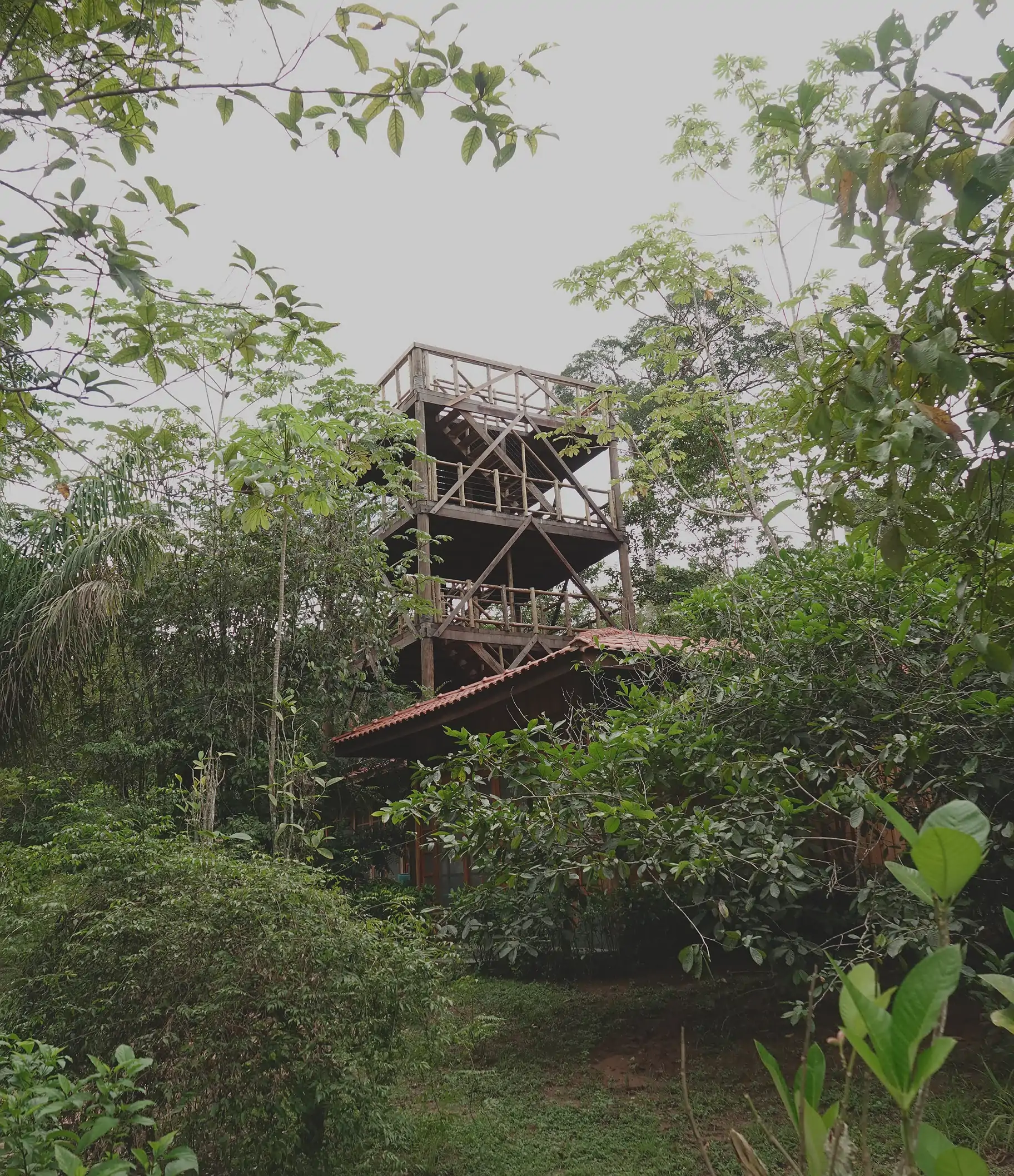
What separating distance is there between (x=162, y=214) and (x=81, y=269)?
0.87ft

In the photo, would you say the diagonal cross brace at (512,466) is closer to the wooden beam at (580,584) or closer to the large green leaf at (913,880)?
the wooden beam at (580,584)

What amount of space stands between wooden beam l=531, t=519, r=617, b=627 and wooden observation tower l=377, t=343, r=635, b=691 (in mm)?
30

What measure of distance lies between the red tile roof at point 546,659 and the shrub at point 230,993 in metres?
3.10

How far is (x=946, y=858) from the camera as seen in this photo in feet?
1.76

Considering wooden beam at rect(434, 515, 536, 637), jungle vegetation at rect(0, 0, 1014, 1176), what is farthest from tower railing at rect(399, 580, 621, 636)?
jungle vegetation at rect(0, 0, 1014, 1176)

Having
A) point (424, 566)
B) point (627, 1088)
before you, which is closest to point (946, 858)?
point (627, 1088)

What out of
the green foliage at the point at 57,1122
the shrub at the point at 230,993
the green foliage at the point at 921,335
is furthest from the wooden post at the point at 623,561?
the green foliage at the point at 57,1122

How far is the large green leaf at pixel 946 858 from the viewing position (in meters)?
0.53

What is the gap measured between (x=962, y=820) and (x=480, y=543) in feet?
48.1

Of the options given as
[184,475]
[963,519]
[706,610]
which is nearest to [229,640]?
[184,475]

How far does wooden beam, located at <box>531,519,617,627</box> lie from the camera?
14258 millimetres

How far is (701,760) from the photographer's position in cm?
461

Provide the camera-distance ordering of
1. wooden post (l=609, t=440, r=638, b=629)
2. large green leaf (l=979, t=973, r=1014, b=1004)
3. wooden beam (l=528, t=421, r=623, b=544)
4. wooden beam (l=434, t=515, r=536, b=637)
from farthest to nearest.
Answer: wooden beam (l=528, t=421, r=623, b=544) < wooden post (l=609, t=440, r=638, b=629) < wooden beam (l=434, t=515, r=536, b=637) < large green leaf (l=979, t=973, r=1014, b=1004)

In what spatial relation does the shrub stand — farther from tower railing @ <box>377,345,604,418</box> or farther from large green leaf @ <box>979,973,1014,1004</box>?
tower railing @ <box>377,345,604,418</box>
